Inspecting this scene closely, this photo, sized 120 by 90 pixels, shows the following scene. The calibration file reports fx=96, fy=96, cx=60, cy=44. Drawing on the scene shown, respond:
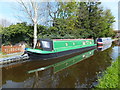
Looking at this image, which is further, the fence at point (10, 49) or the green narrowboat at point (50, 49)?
the fence at point (10, 49)

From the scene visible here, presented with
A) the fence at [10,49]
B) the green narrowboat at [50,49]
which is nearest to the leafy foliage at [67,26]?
the fence at [10,49]

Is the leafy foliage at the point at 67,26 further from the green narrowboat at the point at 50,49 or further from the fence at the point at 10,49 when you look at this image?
the green narrowboat at the point at 50,49

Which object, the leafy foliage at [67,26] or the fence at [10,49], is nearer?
the fence at [10,49]

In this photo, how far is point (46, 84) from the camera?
4977 mm

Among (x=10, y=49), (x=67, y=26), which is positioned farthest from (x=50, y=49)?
(x=67, y=26)

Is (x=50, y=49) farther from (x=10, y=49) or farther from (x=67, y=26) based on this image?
(x=67, y=26)

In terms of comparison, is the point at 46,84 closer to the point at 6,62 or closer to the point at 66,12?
the point at 6,62

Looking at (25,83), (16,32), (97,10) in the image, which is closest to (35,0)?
(16,32)

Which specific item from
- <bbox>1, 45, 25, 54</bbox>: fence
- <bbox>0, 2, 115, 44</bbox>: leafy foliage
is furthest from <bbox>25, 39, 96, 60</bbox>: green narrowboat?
<bbox>0, 2, 115, 44</bbox>: leafy foliage

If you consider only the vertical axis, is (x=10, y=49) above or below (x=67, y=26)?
below

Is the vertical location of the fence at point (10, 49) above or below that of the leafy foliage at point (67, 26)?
below

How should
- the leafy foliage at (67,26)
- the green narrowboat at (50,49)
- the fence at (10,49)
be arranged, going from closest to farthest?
the green narrowboat at (50,49), the fence at (10,49), the leafy foliage at (67,26)

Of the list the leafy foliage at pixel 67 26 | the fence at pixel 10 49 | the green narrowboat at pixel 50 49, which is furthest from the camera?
the leafy foliage at pixel 67 26

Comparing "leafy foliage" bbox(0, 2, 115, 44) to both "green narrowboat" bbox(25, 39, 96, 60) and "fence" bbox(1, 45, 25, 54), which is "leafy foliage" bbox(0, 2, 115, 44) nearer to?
"fence" bbox(1, 45, 25, 54)
